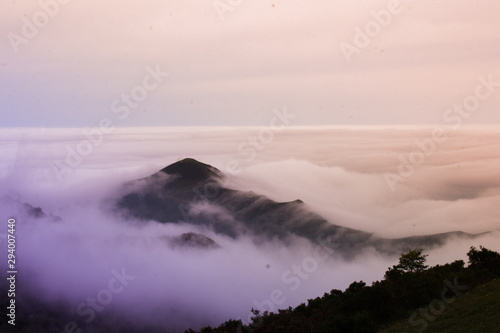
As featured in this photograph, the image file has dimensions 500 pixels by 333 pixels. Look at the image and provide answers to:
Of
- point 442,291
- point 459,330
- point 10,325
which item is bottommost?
point 459,330

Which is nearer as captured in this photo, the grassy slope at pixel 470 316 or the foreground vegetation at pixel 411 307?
the grassy slope at pixel 470 316

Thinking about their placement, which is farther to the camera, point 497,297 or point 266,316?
point 266,316

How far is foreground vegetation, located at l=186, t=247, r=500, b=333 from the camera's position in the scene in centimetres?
2864

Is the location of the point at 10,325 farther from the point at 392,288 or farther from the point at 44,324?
the point at 392,288

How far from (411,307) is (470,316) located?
7509 mm

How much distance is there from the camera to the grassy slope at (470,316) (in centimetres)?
2615

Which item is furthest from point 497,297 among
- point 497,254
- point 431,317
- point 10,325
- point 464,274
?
point 10,325

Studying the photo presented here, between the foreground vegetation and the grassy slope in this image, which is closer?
the grassy slope

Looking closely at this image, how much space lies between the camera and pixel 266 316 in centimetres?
3888

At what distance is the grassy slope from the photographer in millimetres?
26147

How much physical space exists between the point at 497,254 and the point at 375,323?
15835 mm

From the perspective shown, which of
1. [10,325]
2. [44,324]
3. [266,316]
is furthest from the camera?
[44,324]

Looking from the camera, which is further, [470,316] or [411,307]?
[411,307]

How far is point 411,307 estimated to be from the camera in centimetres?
3528
